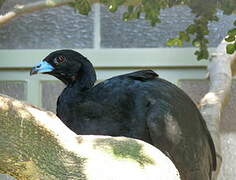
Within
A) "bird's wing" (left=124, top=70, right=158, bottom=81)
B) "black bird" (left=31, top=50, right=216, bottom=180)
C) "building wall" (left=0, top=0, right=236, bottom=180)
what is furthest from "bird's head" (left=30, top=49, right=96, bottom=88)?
"building wall" (left=0, top=0, right=236, bottom=180)

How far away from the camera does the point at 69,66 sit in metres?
2.22

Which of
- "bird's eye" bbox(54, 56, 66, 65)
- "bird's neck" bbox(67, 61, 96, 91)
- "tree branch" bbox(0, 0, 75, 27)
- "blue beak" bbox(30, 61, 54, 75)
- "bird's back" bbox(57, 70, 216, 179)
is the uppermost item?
"tree branch" bbox(0, 0, 75, 27)

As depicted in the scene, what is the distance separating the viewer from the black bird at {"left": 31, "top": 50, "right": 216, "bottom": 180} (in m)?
2.02

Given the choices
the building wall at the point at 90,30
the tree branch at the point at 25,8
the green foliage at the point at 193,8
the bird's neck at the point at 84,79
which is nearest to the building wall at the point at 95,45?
the building wall at the point at 90,30

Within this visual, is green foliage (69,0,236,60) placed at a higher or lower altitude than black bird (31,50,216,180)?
higher

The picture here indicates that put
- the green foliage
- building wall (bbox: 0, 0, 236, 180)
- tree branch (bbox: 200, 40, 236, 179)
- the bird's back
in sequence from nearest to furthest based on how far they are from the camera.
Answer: the green foliage < the bird's back < tree branch (bbox: 200, 40, 236, 179) < building wall (bbox: 0, 0, 236, 180)

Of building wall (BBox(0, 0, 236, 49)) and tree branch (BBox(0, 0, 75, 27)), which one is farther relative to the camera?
building wall (BBox(0, 0, 236, 49))

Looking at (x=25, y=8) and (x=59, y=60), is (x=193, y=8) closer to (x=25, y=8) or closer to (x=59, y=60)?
(x=59, y=60)

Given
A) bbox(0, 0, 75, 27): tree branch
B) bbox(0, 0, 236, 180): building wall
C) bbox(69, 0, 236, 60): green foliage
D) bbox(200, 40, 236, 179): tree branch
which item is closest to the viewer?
bbox(69, 0, 236, 60): green foliage

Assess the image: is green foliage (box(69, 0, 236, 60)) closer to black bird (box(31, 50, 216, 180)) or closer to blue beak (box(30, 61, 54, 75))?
black bird (box(31, 50, 216, 180))

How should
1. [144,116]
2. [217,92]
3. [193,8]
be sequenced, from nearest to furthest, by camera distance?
[193,8], [144,116], [217,92]

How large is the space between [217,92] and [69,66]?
2.02ft

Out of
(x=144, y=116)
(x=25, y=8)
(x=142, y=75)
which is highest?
(x=25, y=8)

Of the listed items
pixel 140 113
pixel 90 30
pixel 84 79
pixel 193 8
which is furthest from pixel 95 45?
pixel 193 8
